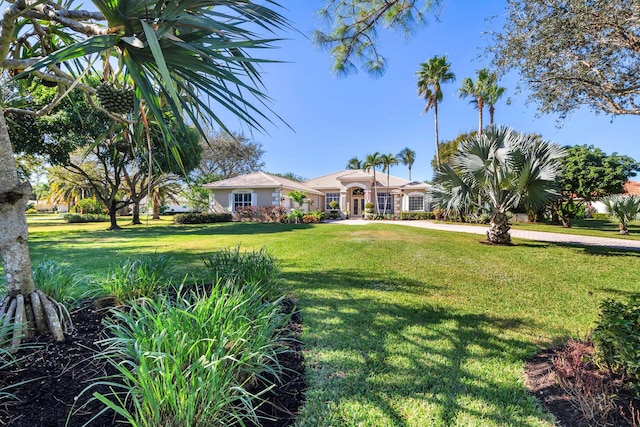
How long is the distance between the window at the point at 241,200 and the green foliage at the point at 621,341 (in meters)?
23.3

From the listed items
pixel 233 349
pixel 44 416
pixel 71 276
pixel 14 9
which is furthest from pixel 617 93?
pixel 71 276

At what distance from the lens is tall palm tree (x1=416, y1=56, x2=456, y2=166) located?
23.9 meters

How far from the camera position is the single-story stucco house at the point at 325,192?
23688mm

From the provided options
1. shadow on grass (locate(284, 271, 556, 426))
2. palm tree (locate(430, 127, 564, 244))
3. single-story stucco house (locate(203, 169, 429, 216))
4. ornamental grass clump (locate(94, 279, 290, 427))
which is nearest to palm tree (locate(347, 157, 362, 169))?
single-story stucco house (locate(203, 169, 429, 216))

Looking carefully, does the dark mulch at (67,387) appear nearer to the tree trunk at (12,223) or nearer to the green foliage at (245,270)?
the tree trunk at (12,223)

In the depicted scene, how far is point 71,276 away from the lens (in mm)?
3477

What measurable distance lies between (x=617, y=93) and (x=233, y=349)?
25.5 ft

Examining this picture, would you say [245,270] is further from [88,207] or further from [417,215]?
[88,207]

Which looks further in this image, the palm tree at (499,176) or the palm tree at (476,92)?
the palm tree at (476,92)

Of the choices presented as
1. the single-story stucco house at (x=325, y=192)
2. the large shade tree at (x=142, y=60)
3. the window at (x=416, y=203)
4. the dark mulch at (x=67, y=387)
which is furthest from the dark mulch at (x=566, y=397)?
the window at (x=416, y=203)

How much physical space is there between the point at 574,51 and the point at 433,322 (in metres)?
Answer: 6.10

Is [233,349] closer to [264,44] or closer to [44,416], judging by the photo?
[44,416]

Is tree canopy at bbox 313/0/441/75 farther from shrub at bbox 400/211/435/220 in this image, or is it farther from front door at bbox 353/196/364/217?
front door at bbox 353/196/364/217

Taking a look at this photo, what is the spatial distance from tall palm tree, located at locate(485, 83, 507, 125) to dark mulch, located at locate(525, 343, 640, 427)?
1052 inches
